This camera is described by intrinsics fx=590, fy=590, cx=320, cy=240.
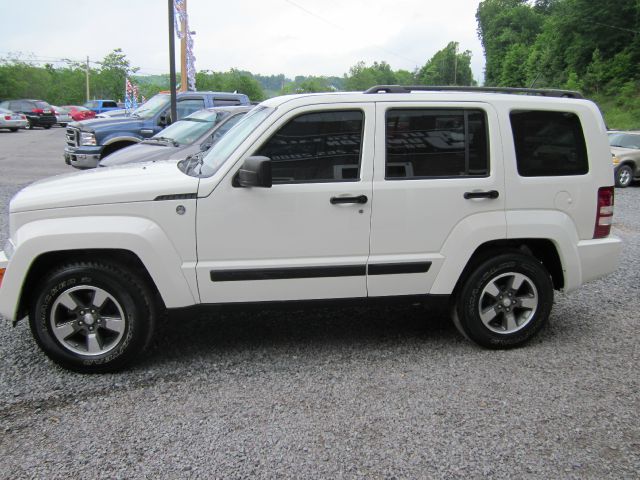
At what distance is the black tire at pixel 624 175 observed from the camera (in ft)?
53.8

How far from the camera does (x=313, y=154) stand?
407 centimetres

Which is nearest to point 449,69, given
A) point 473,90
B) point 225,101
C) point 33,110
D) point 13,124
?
point 33,110

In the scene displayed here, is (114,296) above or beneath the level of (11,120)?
beneath

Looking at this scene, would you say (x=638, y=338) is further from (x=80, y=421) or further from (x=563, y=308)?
(x=80, y=421)

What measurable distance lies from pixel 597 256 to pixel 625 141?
47.7 feet

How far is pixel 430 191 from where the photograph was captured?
4.16m

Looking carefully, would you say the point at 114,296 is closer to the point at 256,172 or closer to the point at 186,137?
the point at 256,172

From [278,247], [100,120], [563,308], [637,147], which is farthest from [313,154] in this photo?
[637,147]

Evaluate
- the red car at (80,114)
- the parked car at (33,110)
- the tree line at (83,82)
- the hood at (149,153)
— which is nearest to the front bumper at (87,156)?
the hood at (149,153)

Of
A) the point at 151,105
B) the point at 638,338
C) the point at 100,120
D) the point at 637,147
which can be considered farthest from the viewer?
the point at 637,147

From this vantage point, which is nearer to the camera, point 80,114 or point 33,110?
point 33,110

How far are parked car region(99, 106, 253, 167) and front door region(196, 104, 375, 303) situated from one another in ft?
15.5

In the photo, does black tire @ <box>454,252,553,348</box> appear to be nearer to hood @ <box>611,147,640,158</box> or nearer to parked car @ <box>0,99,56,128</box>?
hood @ <box>611,147,640,158</box>

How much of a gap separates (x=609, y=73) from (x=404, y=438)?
157 ft
